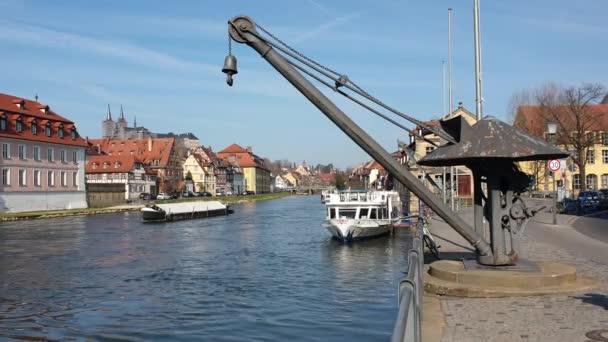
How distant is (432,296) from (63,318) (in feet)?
33.3

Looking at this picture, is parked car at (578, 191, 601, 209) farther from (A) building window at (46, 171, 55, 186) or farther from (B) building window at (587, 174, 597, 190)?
(A) building window at (46, 171, 55, 186)

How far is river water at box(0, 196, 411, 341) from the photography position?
14711 mm

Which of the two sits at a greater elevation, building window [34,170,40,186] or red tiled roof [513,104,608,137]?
red tiled roof [513,104,608,137]

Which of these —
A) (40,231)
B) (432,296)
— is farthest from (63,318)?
(40,231)

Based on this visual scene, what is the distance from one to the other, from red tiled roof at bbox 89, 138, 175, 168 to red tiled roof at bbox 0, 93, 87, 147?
4584 centimetres

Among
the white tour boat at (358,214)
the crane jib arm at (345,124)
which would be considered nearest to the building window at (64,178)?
the white tour boat at (358,214)

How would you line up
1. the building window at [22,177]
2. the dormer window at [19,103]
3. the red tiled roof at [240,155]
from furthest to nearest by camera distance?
1. the red tiled roof at [240,155]
2. the dormer window at [19,103]
3. the building window at [22,177]

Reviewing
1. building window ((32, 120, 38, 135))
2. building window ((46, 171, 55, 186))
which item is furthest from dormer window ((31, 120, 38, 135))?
building window ((46, 171, 55, 186))

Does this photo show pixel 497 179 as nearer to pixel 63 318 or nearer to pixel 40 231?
pixel 63 318

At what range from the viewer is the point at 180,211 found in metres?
67.6

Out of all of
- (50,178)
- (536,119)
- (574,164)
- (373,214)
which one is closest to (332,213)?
(373,214)

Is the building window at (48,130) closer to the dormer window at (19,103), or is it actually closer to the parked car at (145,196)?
the dormer window at (19,103)

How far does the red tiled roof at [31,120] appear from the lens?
221 ft

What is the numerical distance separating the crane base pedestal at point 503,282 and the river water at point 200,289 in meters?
2.86
